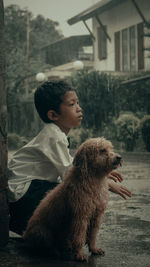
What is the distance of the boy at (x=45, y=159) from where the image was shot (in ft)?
14.6

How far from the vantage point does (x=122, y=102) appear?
23.3 metres

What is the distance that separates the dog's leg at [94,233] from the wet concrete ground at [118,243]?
0.06m

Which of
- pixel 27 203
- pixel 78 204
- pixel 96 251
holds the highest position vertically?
pixel 78 204

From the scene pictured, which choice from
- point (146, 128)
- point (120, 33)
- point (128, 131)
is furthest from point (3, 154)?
point (120, 33)

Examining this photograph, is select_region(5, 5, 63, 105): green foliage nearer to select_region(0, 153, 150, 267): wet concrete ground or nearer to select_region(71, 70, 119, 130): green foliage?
select_region(71, 70, 119, 130): green foliage

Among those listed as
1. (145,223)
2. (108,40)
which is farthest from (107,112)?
(145,223)

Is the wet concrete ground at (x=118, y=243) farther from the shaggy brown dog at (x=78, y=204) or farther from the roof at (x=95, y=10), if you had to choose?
the roof at (x=95, y=10)

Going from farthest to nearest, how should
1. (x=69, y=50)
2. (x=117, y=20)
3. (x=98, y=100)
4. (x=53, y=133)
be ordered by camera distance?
(x=69, y=50) < (x=117, y=20) < (x=98, y=100) < (x=53, y=133)

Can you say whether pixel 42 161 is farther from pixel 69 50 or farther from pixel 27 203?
pixel 69 50

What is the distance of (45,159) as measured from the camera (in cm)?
457

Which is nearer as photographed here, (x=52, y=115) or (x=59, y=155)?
(x=59, y=155)

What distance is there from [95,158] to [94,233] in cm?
62

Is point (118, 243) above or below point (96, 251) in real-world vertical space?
below

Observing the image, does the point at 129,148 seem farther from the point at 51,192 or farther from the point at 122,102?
the point at 51,192
